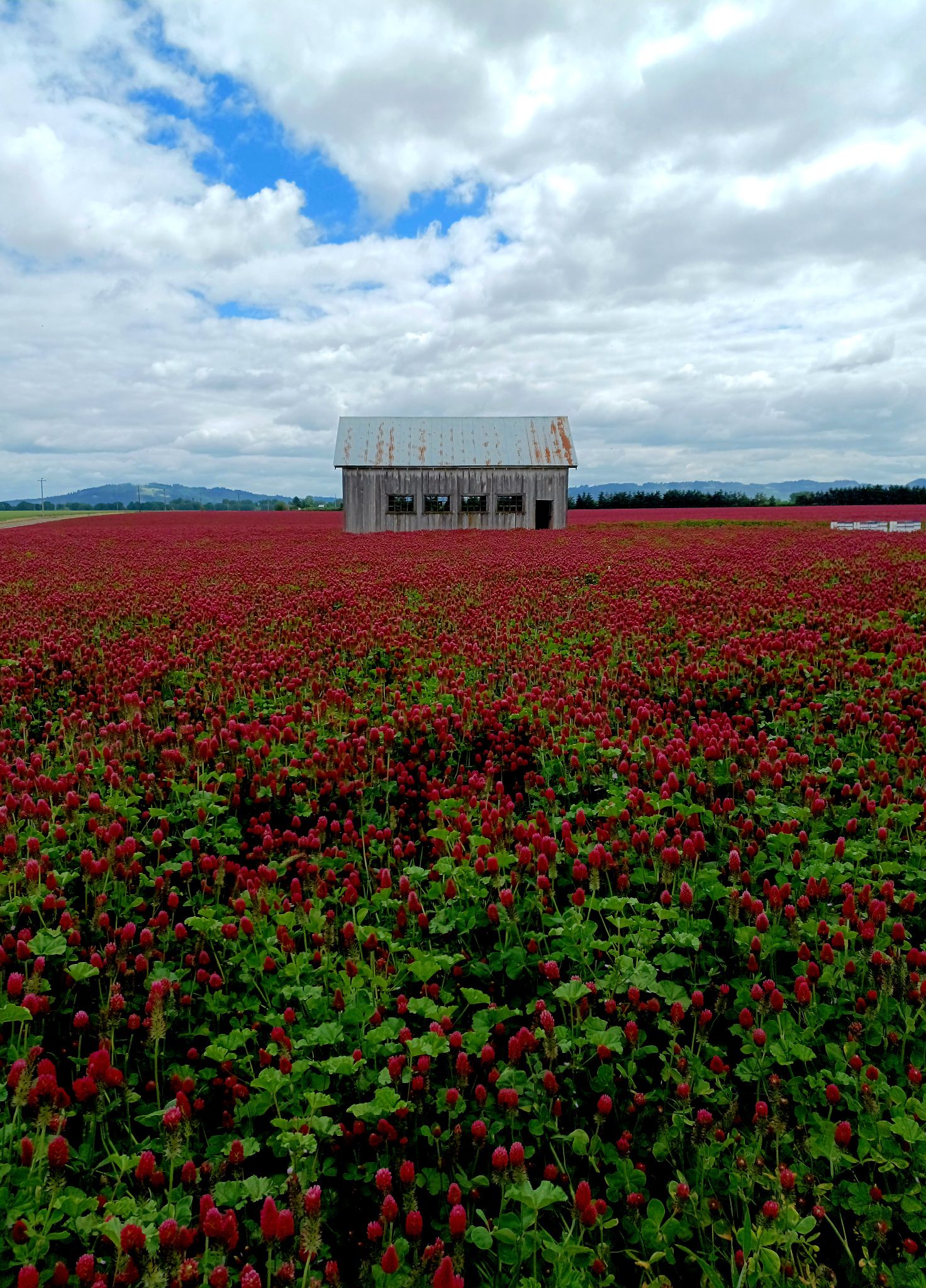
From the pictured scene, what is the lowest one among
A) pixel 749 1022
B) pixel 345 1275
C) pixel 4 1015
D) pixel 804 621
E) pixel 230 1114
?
pixel 345 1275

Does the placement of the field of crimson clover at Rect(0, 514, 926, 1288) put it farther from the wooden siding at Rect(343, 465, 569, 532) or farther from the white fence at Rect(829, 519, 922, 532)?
the wooden siding at Rect(343, 465, 569, 532)

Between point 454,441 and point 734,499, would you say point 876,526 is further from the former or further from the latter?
point 734,499

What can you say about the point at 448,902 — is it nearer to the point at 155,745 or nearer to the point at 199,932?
the point at 199,932

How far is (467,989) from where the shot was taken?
3299 millimetres

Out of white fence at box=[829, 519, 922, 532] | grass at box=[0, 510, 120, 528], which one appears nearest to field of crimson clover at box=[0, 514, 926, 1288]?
white fence at box=[829, 519, 922, 532]

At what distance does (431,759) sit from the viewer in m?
6.53

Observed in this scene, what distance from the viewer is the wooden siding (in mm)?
42594

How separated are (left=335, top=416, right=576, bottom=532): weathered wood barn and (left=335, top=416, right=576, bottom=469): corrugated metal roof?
0.24ft

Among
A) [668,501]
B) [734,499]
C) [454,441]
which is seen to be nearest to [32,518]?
[454,441]

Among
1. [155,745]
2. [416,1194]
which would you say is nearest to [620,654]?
[155,745]

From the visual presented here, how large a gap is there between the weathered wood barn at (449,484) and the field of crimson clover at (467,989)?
35.9 meters

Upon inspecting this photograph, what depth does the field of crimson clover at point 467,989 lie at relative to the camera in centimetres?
260

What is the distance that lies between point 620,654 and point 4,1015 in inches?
298

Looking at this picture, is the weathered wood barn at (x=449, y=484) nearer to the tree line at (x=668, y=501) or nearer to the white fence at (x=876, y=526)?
the white fence at (x=876, y=526)
